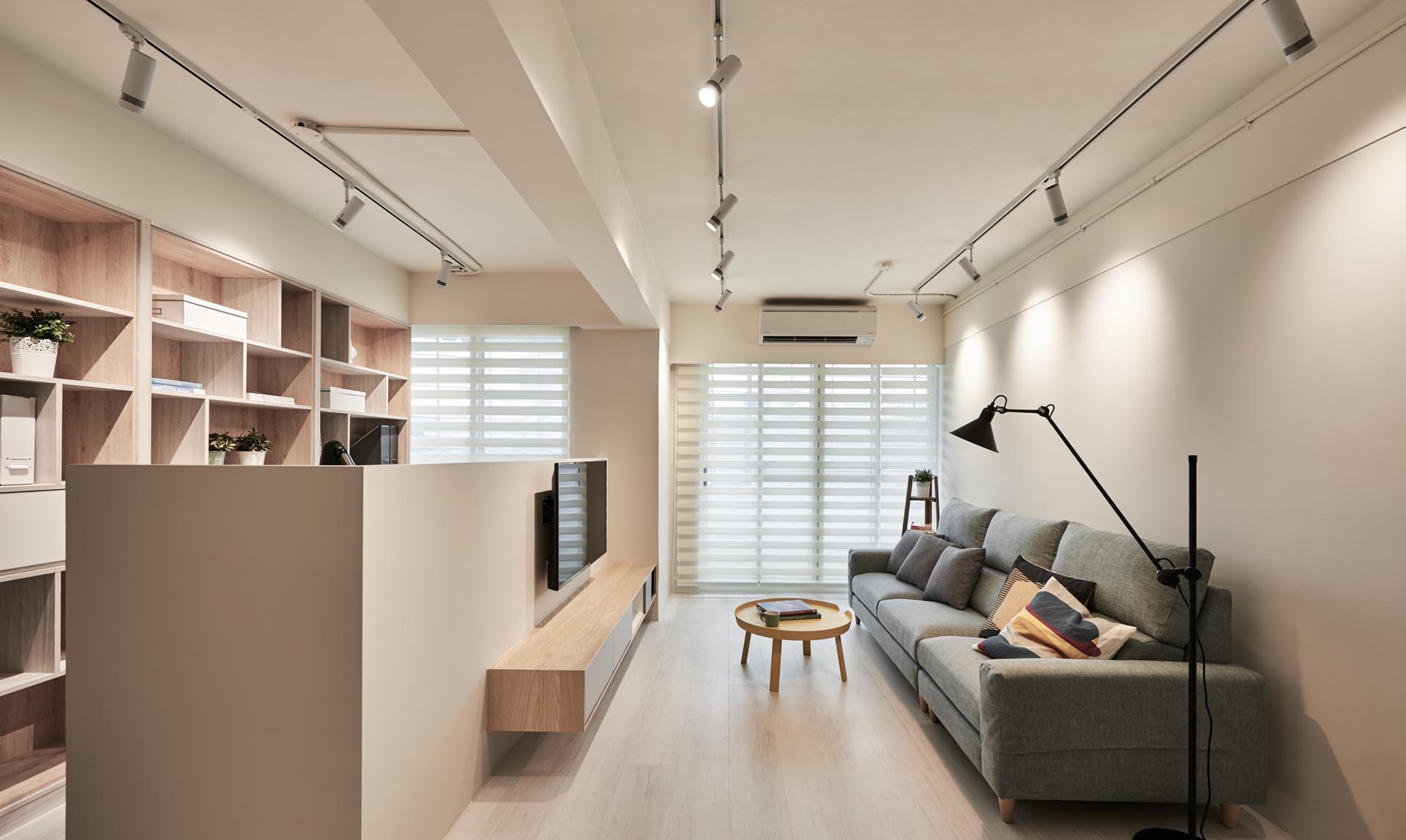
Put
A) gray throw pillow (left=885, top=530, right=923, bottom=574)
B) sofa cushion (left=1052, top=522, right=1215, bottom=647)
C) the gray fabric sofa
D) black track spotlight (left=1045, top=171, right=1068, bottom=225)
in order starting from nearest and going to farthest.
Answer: the gray fabric sofa < sofa cushion (left=1052, top=522, right=1215, bottom=647) < black track spotlight (left=1045, top=171, right=1068, bottom=225) < gray throw pillow (left=885, top=530, right=923, bottom=574)

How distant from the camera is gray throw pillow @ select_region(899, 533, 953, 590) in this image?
183 inches

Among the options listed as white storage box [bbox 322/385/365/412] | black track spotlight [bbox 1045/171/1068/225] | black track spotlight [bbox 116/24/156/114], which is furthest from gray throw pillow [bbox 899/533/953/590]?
black track spotlight [bbox 116/24/156/114]

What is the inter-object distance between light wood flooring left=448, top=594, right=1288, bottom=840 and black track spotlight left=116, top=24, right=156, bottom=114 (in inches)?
100

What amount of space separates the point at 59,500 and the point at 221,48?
1746 millimetres

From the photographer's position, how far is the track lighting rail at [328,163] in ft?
7.09

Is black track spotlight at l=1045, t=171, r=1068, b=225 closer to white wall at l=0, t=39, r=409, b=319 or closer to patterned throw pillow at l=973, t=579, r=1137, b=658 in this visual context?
patterned throw pillow at l=973, t=579, r=1137, b=658

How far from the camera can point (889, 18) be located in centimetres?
212

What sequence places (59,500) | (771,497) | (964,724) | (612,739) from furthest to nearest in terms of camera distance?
1. (771,497)
2. (612,739)
3. (964,724)
4. (59,500)

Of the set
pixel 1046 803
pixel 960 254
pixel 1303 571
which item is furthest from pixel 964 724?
pixel 960 254

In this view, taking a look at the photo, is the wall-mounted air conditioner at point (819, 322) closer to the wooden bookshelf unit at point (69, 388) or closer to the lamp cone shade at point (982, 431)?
the lamp cone shade at point (982, 431)

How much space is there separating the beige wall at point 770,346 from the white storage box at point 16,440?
4365mm

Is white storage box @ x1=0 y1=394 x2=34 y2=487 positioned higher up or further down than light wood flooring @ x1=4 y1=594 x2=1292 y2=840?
higher up

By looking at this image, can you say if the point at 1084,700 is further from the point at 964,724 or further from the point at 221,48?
the point at 221,48

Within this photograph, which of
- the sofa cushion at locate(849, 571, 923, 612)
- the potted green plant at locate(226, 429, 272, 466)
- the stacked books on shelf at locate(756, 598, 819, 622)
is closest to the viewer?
the potted green plant at locate(226, 429, 272, 466)
